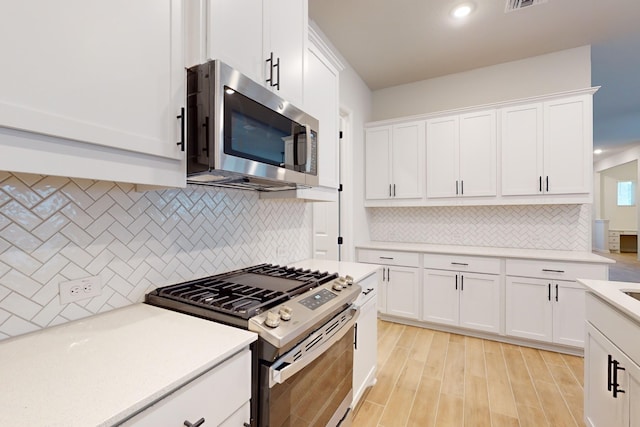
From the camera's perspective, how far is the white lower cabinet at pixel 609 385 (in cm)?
121

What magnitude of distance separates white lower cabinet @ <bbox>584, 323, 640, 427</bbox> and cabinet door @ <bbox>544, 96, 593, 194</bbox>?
1806mm

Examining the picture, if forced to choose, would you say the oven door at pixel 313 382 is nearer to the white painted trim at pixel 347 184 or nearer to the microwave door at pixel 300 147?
the microwave door at pixel 300 147

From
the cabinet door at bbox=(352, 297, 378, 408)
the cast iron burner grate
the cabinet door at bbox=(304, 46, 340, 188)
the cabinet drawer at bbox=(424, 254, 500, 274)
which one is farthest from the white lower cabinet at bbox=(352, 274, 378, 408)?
the cabinet drawer at bbox=(424, 254, 500, 274)

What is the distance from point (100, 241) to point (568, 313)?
11.9 ft

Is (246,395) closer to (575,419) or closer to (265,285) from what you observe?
(265,285)

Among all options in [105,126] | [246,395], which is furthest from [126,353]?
[105,126]

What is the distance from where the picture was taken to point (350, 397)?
167 cm

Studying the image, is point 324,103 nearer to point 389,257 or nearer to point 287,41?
point 287,41

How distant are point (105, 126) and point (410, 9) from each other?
268 cm

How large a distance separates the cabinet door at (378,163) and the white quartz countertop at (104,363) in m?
3.11

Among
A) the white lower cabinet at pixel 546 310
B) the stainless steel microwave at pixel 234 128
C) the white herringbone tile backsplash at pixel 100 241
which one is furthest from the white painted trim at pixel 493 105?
the white herringbone tile backsplash at pixel 100 241

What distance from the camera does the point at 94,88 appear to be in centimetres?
83

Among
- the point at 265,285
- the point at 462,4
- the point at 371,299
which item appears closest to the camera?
the point at 265,285

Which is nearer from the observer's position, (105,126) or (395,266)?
(105,126)
